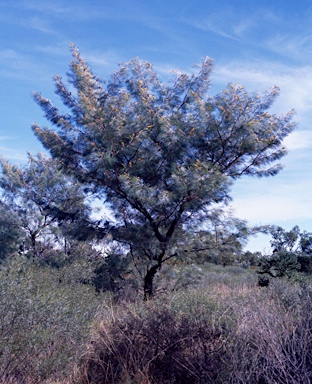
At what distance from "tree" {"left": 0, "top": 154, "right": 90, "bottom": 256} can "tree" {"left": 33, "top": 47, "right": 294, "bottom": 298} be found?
92.4 inches

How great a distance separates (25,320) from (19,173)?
13.2 metres

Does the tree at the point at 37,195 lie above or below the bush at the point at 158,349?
above

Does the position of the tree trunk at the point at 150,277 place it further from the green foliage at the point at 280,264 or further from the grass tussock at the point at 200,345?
the green foliage at the point at 280,264

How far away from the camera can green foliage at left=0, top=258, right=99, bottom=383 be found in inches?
256

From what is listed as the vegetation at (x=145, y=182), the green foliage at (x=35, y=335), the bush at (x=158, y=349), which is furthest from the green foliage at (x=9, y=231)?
the bush at (x=158, y=349)

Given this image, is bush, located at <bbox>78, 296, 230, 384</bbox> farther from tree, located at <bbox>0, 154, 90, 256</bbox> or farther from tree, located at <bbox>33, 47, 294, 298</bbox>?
tree, located at <bbox>0, 154, 90, 256</bbox>

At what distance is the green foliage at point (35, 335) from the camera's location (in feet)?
21.3

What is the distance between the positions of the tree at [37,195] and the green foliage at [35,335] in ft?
28.4

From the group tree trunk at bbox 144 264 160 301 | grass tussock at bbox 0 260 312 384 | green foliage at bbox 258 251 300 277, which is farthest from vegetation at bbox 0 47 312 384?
green foliage at bbox 258 251 300 277

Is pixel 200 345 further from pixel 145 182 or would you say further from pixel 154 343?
pixel 145 182

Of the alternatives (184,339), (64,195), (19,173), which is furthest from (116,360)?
(19,173)

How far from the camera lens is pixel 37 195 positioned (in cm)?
1827

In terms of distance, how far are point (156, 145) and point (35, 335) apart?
808cm

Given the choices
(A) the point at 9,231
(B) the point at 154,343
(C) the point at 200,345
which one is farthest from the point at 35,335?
(A) the point at 9,231
